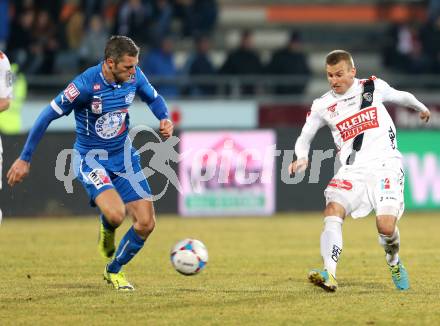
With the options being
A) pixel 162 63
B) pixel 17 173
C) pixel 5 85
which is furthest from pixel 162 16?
pixel 17 173

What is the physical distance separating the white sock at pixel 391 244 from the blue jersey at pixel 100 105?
217 centimetres

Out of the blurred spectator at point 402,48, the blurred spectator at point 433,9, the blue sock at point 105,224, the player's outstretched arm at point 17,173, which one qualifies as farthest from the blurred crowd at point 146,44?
the player's outstretched arm at point 17,173

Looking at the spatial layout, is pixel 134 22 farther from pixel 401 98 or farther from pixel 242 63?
pixel 401 98

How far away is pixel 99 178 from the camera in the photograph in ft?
30.8

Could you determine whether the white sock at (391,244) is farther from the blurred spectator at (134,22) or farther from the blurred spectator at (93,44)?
the blurred spectator at (134,22)

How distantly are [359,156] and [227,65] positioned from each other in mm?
12536

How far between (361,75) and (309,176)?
6316mm

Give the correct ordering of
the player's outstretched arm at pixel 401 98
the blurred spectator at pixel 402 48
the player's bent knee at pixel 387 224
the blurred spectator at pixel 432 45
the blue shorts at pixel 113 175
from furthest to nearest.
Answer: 1. the blurred spectator at pixel 402 48
2. the blurred spectator at pixel 432 45
3. the player's outstretched arm at pixel 401 98
4. the blue shorts at pixel 113 175
5. the player's bent knee at pixel 387 224

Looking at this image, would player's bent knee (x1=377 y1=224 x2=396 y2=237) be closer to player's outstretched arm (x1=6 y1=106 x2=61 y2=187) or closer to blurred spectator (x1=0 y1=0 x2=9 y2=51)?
player's outstretched arm (x1=6 y1=106 x2=61 y2=187)

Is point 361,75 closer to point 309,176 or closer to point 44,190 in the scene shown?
point 309,176

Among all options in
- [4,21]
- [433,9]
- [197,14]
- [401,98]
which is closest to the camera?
[401,98]

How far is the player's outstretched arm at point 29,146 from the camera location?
8828 millimetres

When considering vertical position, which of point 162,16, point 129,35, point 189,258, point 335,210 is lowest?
point 189,258

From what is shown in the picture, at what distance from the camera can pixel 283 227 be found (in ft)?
53.2
